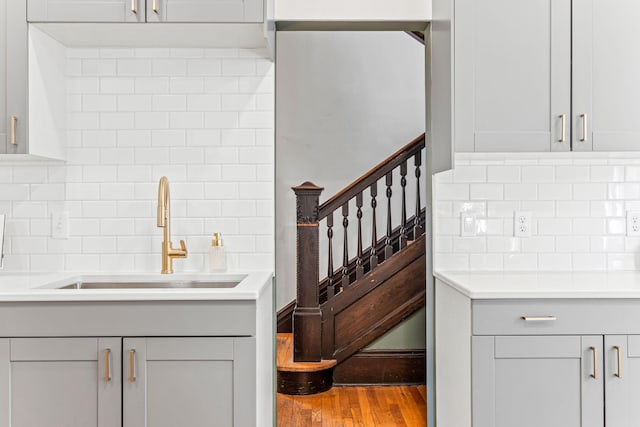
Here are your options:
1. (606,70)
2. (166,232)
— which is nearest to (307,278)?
(166,232)

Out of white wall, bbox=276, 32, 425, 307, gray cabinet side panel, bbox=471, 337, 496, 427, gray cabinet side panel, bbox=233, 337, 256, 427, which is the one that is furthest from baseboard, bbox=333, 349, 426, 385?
gray cabinet side panel, bbox=233, 337, 256, 427

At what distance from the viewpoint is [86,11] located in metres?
1.99

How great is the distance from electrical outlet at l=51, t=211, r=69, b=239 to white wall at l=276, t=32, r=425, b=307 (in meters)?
2.45

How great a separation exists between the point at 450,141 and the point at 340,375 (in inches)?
85.3

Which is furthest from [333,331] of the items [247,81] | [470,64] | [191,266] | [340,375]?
[470,64]

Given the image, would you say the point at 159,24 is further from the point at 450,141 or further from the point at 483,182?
the point at 483,182

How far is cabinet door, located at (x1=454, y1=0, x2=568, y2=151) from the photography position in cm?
206

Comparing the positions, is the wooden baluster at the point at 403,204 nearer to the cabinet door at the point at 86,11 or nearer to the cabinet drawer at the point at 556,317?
the cabinet drawer at the point at 556,317

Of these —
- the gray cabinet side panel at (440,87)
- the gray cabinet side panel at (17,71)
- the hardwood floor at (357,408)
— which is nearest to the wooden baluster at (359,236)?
the hardwood floor at (357,408)

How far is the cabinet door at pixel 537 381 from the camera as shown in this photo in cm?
179

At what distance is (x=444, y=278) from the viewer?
2203mm

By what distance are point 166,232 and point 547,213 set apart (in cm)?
170

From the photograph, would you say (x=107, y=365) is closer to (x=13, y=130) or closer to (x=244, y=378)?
(x=244, y=378)

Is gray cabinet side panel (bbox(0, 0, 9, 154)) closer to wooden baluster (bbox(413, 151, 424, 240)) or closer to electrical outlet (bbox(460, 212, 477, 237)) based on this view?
electrical outlet (bbox(460, 212, 477, 237))
